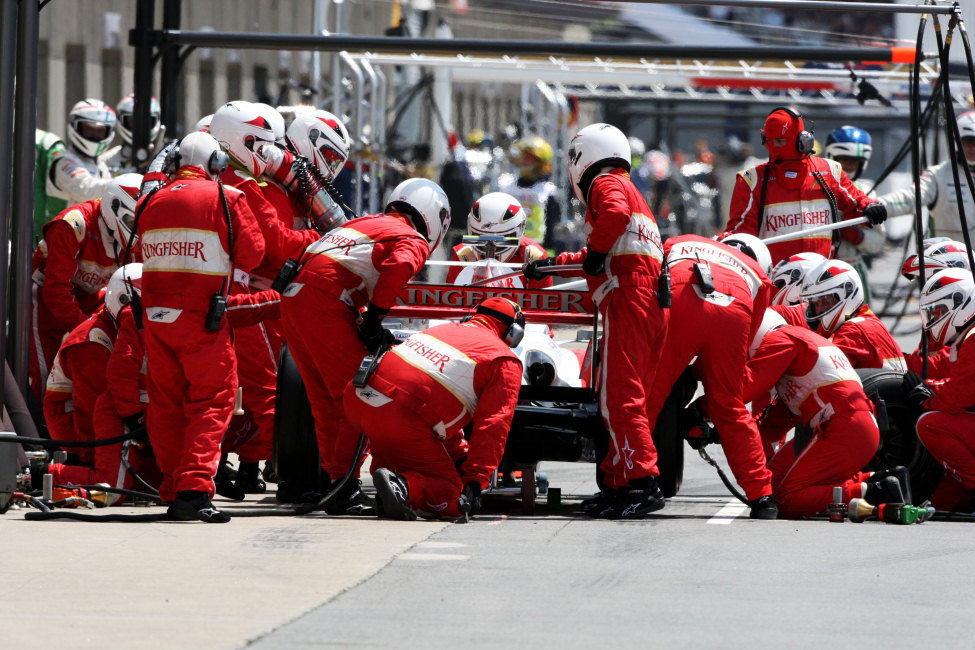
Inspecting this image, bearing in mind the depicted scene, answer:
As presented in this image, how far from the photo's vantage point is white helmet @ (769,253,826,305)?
365 inches

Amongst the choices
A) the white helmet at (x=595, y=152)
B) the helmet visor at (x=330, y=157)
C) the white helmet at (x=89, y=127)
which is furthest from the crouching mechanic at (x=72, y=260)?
the white helmet at (x=595, y=152)

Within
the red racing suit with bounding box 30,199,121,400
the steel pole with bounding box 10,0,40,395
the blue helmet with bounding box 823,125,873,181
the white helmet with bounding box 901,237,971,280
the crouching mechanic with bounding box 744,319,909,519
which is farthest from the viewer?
the blue helmet with bounding box 823,125,873,181

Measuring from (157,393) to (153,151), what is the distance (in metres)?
5.23

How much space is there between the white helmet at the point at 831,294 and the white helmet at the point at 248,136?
10.2 ft

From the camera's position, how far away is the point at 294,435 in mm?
8336

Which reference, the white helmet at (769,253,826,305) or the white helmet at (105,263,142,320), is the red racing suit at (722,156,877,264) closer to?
the white helmet at (769,253,826,305)

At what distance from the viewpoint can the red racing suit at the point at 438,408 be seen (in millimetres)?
7508

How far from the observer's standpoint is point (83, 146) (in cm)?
1210

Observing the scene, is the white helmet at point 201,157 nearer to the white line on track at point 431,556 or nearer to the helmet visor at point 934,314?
the white line on track at point 431,556

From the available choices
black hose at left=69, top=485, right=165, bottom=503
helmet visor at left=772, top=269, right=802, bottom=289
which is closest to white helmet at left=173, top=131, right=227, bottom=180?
black hose at left=69, top=485, right=165, bottom=503

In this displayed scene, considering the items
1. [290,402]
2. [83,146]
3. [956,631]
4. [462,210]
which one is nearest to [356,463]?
[290,402]

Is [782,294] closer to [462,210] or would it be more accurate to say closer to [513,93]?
[462,210]

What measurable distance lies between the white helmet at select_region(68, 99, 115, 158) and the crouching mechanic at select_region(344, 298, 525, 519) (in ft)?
17.2

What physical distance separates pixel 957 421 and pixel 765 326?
1.06m
